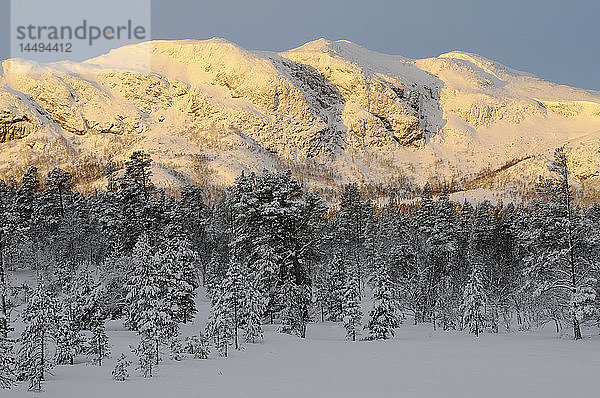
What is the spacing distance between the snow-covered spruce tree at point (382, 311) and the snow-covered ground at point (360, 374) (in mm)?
8734

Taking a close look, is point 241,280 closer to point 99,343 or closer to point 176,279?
point 99,343

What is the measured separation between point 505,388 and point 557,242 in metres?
17.9

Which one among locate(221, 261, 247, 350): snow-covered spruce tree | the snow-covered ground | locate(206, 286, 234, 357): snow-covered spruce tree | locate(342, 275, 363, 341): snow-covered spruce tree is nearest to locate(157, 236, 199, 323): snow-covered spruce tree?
locate(206, 286, 234, 357): snow-covered spruce tree

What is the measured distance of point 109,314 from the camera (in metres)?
32.1

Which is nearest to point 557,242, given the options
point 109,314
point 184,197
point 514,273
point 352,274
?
point 352,274

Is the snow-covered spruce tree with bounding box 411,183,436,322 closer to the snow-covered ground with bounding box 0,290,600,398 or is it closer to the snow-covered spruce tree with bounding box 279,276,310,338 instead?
the snow-covered spruce tree with bounding box 279,276,310,338

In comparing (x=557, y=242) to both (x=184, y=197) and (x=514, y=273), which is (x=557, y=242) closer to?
(x=514, y=273)

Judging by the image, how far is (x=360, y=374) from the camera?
1350 centimetres

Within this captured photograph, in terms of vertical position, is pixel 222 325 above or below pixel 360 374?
above

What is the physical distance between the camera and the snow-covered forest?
17.5 metres

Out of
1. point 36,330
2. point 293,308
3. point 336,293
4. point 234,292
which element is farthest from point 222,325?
point 336,293

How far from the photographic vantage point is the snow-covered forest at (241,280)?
688 inches

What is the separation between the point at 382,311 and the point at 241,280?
37.9 ft

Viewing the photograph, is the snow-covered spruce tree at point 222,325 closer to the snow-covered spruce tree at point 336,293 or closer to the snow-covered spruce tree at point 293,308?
the snow-covered spruce tree at point 293,308
